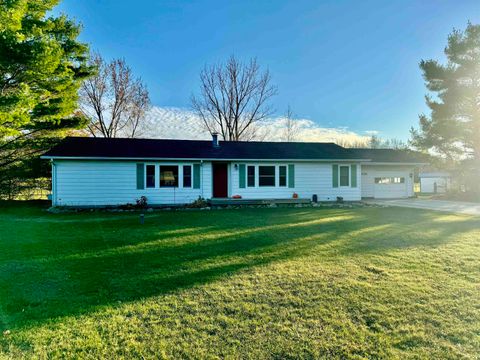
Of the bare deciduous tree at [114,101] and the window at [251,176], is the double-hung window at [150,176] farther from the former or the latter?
the bare deciduous tree at [114,101]

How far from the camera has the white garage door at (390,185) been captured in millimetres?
19797

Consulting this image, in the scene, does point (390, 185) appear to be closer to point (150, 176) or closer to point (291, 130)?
point (291, 130)

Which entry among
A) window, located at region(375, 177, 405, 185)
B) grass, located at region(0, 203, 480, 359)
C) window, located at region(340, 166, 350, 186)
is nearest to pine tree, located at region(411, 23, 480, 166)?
window, located at region(375, 177, 405, 185)

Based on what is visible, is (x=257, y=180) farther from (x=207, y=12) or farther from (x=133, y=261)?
(x=133, y=261)

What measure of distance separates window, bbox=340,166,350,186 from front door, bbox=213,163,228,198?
7187 mm

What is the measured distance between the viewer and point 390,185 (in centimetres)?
2003

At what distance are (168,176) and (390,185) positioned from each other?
16255 millimetres

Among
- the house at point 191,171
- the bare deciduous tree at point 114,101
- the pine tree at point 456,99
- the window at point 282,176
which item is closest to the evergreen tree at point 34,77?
the house at point 191,171

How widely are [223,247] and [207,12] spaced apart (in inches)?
560

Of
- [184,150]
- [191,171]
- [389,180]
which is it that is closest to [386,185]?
[389,180]

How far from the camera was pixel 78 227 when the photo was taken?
878 cm

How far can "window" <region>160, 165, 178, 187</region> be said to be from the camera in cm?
1453

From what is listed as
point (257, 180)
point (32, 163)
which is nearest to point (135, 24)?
point (32, 163)

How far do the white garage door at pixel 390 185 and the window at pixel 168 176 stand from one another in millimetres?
14524
